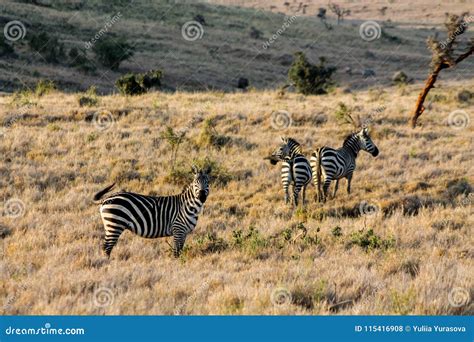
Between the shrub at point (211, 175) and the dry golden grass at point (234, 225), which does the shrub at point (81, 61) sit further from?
the shrub at point (211, 175)

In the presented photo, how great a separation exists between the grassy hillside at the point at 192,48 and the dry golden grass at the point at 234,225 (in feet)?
59.0

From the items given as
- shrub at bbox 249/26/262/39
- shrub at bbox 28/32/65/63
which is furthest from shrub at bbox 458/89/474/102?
shrub at bbox 249/26/262/39

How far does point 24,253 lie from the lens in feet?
29.4

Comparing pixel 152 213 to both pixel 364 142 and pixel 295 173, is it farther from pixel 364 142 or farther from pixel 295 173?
pixel 364 142

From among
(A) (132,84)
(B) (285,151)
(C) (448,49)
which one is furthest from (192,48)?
(B) (285,151)

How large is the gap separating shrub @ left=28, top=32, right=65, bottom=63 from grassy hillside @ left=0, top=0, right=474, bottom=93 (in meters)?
0.43

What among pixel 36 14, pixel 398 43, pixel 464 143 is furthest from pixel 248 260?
pixel 398 43

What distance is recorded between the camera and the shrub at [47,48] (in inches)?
1713

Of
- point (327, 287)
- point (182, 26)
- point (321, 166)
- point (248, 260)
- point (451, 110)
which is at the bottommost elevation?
point (327, 287)

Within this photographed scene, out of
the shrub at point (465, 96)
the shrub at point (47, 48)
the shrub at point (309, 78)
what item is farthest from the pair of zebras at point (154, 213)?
the shrub at point (47, 48)

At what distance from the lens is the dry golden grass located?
679 cm

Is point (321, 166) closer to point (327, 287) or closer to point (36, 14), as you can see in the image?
point (327, 287)

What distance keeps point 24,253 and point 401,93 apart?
35195 mm

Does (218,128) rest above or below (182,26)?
below
